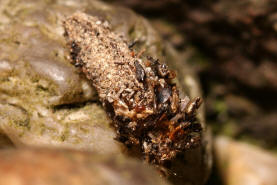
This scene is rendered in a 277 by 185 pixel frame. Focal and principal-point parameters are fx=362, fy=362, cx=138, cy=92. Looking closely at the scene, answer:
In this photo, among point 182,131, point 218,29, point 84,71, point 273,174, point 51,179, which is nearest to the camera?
point 51,179

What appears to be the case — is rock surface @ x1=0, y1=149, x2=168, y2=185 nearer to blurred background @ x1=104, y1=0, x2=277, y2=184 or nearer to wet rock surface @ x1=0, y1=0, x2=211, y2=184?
wet rock surface @ x1=0, y1=0, x2=211, y2=184

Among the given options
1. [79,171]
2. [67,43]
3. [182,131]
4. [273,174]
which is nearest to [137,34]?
[67,43]

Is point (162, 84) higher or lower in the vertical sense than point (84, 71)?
higher

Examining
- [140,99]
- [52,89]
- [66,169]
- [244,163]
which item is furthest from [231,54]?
[66,169]

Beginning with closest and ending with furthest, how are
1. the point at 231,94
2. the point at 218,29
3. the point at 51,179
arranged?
the point at 51,179 < the point at 218,29 < the point at 231,94

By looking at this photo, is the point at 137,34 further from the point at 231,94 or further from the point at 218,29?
the point at 231,94

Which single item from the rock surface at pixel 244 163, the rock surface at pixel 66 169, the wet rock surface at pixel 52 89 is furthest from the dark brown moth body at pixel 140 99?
the rock surface at pixel 244 163
